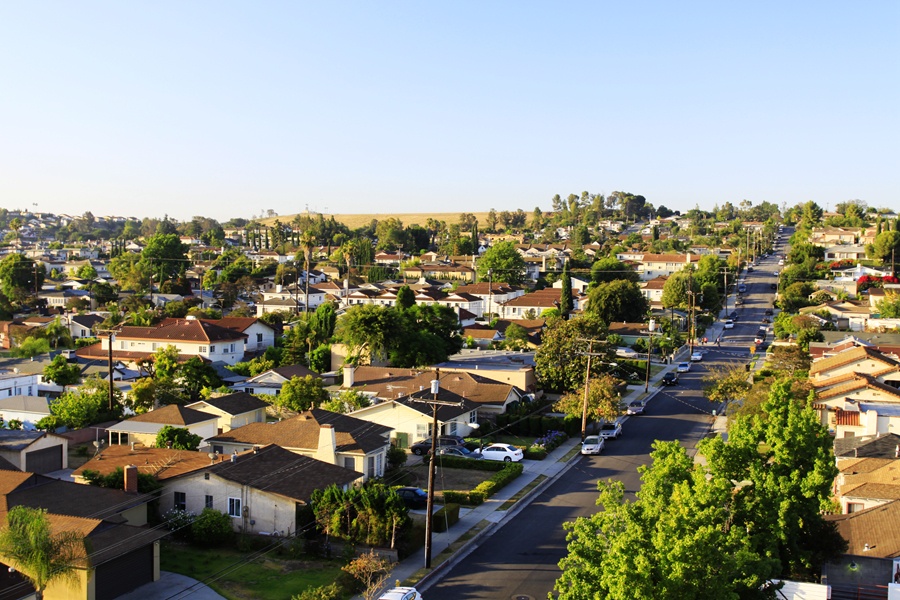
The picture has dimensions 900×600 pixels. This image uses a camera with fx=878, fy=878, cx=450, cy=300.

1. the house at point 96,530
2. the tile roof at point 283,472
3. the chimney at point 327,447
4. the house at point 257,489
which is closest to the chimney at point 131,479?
the house at point 96,530

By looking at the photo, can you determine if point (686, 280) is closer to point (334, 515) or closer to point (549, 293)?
point (549, 293)

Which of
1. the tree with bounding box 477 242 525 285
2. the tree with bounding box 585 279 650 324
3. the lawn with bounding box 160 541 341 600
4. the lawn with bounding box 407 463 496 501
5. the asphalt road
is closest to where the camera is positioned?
the lawn with bounding box 160 541 341 600

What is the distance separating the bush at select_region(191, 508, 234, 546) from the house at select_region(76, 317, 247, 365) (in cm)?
4078

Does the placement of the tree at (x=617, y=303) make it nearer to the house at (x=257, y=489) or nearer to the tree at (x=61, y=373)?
the tree at (x=61, y=373)

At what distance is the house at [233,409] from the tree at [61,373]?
16.0 meters

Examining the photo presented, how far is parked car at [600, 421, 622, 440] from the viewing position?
4684cm

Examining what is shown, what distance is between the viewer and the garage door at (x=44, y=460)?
1412 inches

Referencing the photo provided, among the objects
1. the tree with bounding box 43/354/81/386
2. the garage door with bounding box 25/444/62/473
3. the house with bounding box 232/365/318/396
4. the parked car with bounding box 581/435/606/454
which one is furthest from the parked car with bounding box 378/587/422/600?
the tree with bounding box 43/354/81/386

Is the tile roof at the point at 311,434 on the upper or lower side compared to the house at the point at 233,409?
upper

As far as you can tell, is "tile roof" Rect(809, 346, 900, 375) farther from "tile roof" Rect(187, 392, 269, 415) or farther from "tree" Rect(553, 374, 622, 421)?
"tile roof" Rect(187, 392, 269, 415)

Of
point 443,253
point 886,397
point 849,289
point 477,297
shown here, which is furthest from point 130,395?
point 443,253

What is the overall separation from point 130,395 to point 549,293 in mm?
65651

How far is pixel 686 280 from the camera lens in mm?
96438

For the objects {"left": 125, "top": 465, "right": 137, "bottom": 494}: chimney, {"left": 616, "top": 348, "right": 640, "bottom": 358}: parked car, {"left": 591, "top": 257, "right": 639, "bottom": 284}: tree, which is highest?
{"left": 591, "top": 257, "right": 639, "bottom": 284}: tree
